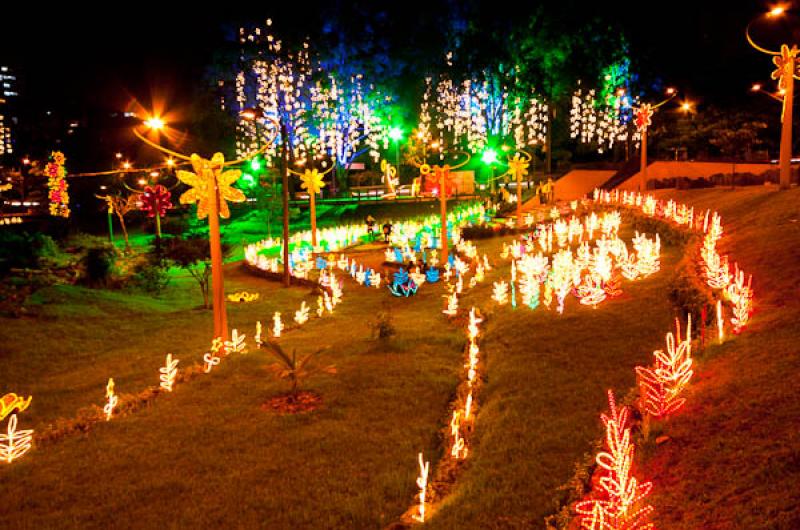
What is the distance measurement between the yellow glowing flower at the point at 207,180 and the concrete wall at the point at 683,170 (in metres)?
22.2

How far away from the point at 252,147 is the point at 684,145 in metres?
30.2

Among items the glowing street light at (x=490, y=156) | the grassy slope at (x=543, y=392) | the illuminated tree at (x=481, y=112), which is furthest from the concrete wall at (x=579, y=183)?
the grassy slope at (x=543, y=392)

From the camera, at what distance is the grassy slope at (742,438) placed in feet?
15.7

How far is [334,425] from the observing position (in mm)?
8164

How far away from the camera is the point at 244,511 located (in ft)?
20.2

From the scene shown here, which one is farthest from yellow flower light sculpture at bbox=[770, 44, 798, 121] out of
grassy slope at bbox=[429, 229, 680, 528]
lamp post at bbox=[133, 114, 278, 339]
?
lamp post at bbox=[133, 114, 278, 339]

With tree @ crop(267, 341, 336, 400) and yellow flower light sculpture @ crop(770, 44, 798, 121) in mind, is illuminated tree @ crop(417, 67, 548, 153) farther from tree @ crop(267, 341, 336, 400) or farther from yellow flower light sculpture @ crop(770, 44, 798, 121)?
tree @ crop(267, 341, 336, 400)

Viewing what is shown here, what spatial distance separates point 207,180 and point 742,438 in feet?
30.7

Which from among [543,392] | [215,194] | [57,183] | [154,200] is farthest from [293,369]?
[154,200]

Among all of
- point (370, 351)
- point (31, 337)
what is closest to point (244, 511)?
point (370, 351)

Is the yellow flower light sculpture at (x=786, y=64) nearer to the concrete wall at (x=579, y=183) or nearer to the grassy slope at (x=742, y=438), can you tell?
the grassy slope at (x=742, y=438)

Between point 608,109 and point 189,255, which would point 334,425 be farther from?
point 608,109

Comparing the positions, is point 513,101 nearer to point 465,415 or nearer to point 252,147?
point 252,147

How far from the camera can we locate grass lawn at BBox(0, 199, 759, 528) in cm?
619
